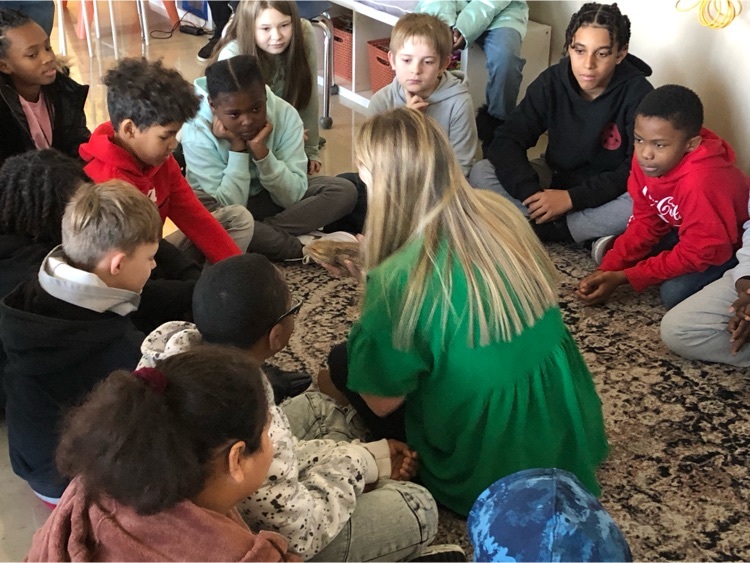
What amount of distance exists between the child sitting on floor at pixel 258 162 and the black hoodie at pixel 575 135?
20.3 inches

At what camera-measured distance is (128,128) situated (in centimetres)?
177

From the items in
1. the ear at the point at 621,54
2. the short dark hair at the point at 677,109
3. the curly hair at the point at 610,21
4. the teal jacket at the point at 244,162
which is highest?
the curly hair at the point at 610,21

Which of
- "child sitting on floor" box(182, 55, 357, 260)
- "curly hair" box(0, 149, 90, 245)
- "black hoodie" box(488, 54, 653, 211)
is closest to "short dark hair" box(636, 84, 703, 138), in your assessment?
"black hoodie" box(488, 54, 653, 211)

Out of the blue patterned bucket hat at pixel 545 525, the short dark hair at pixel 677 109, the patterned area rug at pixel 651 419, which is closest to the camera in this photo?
the blue patterned bucket hat at pixel 545 525

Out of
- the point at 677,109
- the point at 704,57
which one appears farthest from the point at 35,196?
the point at 704,57

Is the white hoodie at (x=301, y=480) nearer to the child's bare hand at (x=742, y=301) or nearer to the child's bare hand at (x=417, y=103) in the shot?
the child's bare hand at (x=742, y=301)

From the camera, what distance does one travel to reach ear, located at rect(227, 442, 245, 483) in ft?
2.89

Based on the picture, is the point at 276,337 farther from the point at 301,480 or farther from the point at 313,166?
the point at 313,166

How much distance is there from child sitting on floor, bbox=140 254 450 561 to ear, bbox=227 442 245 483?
164 millimetres

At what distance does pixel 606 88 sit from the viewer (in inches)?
88.0

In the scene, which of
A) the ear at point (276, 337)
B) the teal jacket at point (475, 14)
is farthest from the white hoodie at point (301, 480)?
the teal jacket at point (475, 14)

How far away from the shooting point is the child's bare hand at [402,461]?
55.6 inches

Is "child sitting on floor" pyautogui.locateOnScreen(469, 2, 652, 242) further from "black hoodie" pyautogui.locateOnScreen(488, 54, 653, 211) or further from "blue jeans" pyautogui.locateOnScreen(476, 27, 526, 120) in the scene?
"blue jeans" pyautogui.locateOnScreen(476, 27, 526, 120)

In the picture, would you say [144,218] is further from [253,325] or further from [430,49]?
[430,49]
